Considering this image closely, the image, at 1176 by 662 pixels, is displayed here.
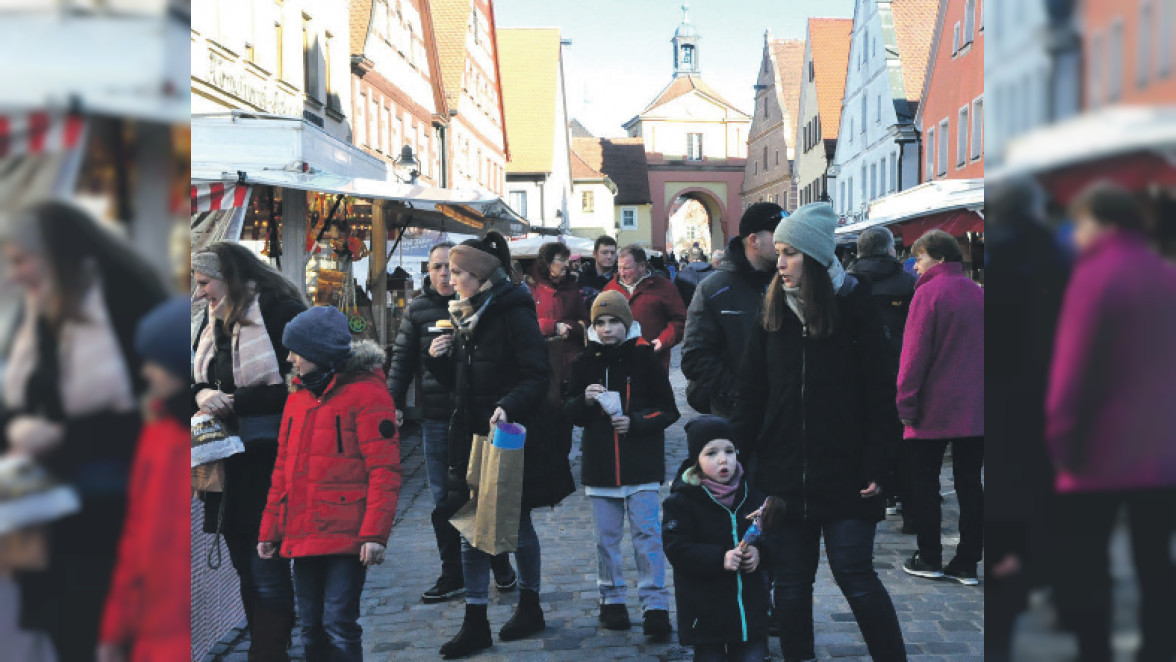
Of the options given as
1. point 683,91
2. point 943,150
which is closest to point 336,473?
point 943,150

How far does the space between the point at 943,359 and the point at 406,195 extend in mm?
5657

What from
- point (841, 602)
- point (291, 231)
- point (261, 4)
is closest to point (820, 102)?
point (261, 4)

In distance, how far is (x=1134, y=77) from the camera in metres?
0.99

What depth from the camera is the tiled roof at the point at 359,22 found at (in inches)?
919

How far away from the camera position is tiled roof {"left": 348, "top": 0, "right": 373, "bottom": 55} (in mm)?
23344

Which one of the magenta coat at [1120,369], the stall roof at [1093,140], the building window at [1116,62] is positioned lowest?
the magenta coat at [1120,369]

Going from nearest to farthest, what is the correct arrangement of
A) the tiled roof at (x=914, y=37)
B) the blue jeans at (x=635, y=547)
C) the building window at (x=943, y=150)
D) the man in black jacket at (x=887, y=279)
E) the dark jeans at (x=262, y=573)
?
the dark jeans at (x=262, y=573) < the blue jeans at (x=635, y=547) < the man in black jacket at (x=887, y=279) < the building window at (x=943, y=150) < the tiled roof at (x=914, y=37)

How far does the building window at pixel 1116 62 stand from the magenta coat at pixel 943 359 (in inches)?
189

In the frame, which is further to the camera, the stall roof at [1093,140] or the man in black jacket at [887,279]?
the man in black jacket at [887,279]

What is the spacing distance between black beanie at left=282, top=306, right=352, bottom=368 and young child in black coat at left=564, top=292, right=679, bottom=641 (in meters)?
1.51

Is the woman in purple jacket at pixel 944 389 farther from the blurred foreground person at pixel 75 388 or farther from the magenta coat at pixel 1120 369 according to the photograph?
the blurred foreground person at pixel 75 388

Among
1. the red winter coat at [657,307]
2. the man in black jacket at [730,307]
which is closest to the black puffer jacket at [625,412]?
the man in black jacket at [730,307]

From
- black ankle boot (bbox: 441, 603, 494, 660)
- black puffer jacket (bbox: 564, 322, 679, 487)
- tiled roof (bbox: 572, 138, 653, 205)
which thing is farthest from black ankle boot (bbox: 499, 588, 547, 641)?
tiled roof (bbox: 572, 138, 653, 205)

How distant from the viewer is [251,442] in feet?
14.6
